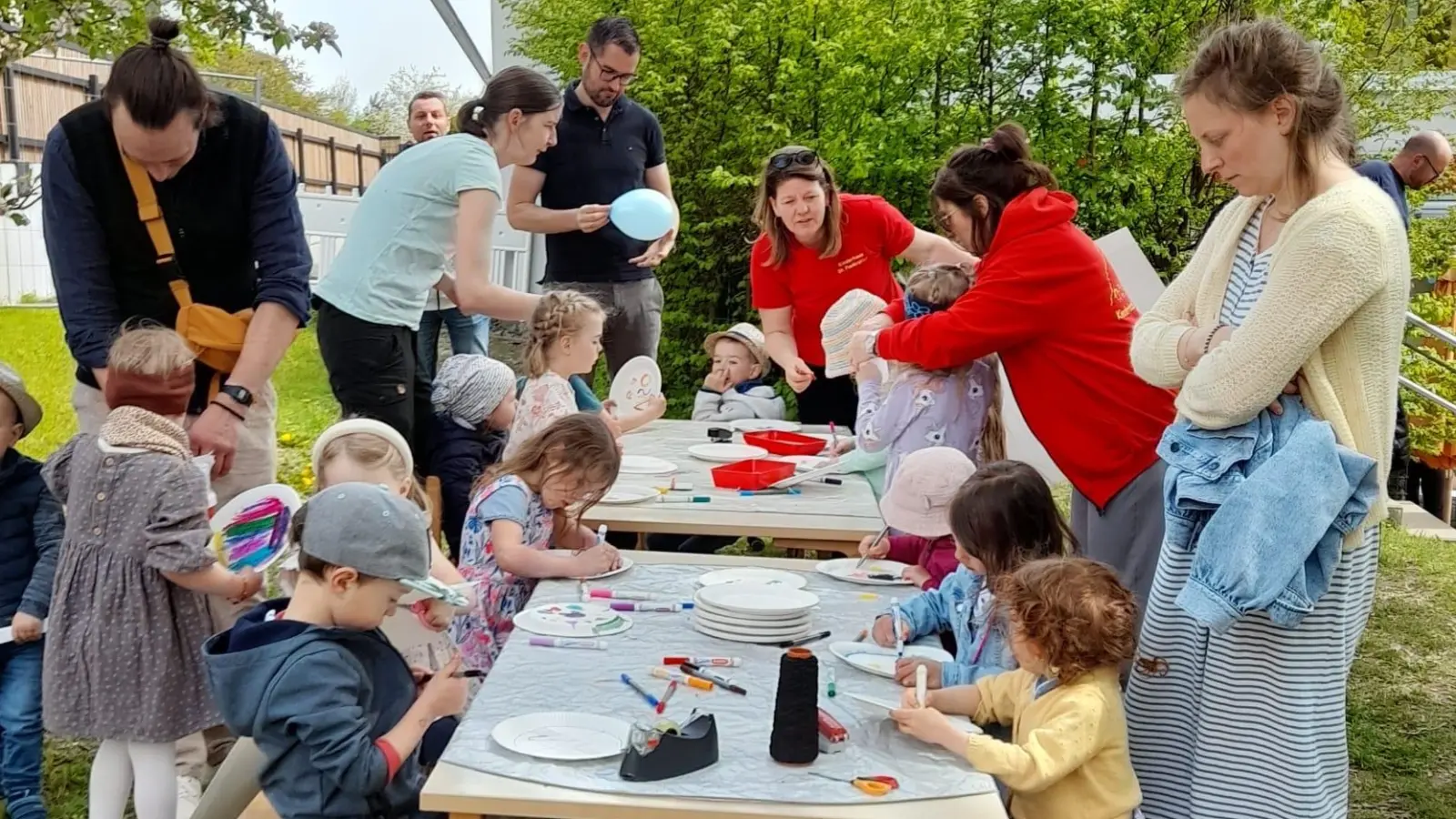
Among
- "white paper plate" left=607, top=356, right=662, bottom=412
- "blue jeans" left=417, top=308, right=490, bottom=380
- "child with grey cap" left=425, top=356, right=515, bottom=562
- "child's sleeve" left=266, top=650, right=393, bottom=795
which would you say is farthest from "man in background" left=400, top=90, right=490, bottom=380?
"child's sleeve" left=266, top=650, right=393, bottom=795

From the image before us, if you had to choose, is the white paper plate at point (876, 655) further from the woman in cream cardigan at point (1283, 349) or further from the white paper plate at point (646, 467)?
the white paper plate at point (646, 467)

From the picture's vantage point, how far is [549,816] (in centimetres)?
177

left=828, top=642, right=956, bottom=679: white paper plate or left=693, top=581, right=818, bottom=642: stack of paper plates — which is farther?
left=693, top=581, right=818, bottom=642: stack of paper plates

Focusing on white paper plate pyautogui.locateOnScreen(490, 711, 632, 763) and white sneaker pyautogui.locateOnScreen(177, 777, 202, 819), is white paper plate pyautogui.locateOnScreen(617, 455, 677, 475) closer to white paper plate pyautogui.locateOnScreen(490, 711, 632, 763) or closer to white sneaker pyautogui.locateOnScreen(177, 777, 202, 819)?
white sneaker pyautogui.locateOnScreen(177, 777, 202, 819)

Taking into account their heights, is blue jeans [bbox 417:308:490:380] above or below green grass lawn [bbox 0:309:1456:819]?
above

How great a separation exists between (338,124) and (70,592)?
1253cm

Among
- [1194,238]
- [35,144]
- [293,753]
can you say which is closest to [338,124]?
[35,144]

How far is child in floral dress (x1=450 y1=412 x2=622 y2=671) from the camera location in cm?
292

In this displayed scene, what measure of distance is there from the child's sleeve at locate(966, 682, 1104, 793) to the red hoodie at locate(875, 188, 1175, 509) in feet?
3.60

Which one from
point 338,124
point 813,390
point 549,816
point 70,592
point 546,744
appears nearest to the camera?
point 549,816

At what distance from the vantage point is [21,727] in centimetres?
300

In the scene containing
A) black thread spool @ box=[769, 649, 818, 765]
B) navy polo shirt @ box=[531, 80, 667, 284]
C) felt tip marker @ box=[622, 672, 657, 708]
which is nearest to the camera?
black thread spool @ box=[769, 649, 818, 765]

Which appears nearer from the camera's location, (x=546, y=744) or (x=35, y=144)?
(x=546, y=744)

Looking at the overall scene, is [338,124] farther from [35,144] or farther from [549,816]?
[549,816]
